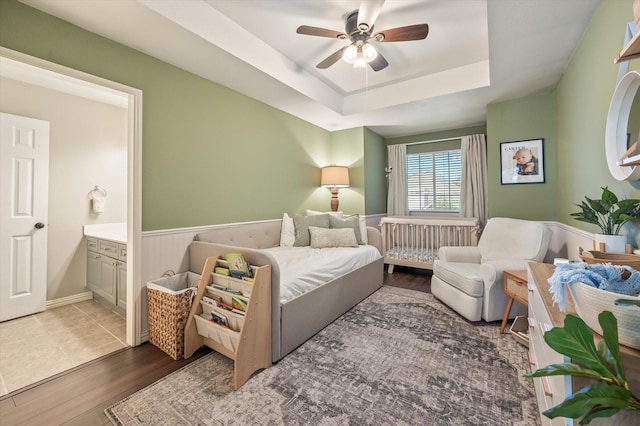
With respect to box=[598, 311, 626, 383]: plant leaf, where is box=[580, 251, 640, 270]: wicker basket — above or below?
above

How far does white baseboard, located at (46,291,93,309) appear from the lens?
2877 millimetres

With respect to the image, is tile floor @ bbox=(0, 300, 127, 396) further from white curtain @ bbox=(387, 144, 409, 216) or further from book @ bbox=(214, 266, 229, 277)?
white curtain @ bbox=(387, 144, 409, 216)

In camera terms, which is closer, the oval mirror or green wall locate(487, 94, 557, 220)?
the oval mirror

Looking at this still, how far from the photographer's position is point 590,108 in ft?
6.24

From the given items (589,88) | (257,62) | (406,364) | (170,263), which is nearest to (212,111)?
(257,62)

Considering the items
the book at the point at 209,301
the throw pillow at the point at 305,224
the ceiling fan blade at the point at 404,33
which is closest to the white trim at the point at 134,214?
the book at the point at 209,301

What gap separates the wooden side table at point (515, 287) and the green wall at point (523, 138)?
1.44 meters

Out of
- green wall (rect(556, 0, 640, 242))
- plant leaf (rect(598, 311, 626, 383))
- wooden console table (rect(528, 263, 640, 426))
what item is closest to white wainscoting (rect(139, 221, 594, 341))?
green wall (rect(556, 0, 640, 242))

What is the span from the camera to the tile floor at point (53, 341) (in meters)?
1.77

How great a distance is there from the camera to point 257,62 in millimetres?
2502

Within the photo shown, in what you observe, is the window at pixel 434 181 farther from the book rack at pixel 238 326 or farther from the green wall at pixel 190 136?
the book rack at pixel 238 326

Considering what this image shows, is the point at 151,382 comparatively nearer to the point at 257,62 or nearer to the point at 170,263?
the point at 170,263

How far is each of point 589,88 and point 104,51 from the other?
3.71 m

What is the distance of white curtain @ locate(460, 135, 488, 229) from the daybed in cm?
194
